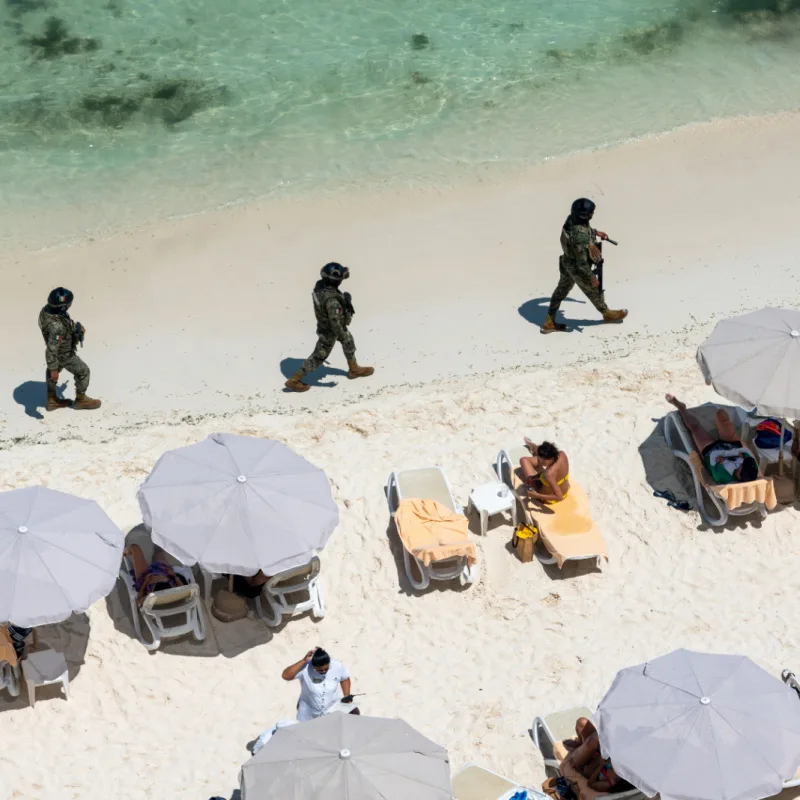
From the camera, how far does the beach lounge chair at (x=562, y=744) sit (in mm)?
11039

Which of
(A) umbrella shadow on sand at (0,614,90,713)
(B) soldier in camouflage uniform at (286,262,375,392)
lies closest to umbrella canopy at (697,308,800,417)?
(B) soldier in camouflage uniform at (286,262,375,392)

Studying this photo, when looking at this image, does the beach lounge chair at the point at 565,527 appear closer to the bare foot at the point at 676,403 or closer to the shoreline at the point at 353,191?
the bare foot at the point at 676,403

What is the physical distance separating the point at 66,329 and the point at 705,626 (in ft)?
24.2

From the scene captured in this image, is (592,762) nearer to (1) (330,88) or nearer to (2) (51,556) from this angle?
(2) (51,556)

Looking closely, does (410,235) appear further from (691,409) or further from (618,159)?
(691,409)

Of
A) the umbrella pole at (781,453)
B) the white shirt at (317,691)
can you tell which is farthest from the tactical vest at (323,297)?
the white shirt at (317,691)

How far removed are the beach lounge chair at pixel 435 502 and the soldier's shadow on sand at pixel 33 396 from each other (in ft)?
14.9

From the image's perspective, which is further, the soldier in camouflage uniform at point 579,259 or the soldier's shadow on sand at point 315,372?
the soldier's shadow on sand at point 315,372

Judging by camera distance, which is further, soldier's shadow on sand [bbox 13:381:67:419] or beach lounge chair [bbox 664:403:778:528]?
soldier's shadow on sand [bbox 13:381:67:419]

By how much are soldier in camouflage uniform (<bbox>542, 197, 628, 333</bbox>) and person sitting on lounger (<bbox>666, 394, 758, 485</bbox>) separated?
276 cm

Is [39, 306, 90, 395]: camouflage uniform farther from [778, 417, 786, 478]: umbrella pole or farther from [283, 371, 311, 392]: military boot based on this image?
[778, 417, 786, 478]: umbrella pole

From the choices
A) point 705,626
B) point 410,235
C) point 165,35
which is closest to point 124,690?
point 705,626

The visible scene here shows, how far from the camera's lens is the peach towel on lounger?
1269 centimetres

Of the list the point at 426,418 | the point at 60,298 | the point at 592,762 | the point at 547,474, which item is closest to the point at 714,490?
the point at 547,474
